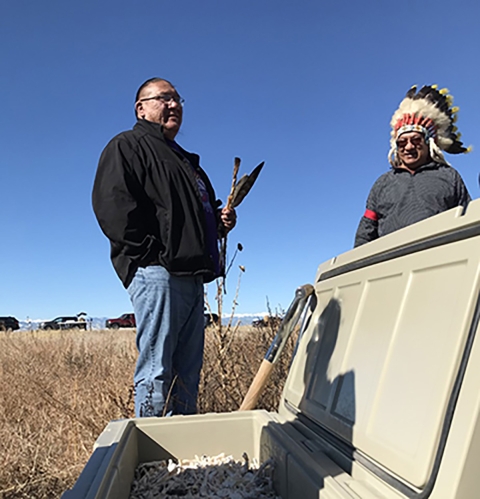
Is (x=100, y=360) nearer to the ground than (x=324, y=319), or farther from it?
nearer to the ground

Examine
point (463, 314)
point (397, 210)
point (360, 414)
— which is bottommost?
point (360, 414)

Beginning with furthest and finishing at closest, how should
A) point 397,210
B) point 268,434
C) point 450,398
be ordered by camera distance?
point 397,210, point 268,434, point 450,398

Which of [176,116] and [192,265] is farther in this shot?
[176,116]

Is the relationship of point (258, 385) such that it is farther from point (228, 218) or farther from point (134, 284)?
point (228, 218)

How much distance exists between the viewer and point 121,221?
2340mm

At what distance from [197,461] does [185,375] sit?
0.68 meters

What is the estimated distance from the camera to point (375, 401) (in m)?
1.25

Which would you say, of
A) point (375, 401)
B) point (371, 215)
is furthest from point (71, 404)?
point (375, 401)

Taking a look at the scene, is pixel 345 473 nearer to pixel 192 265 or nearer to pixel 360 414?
pixel 360 414

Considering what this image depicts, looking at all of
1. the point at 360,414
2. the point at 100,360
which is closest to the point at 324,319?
the point at 360,414

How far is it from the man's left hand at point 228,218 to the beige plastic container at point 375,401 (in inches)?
36.6

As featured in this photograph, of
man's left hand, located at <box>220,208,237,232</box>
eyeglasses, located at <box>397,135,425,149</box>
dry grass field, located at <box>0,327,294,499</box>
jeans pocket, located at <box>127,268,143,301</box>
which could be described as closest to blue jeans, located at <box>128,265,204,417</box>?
jeans pocket, located at <box>127,268,143,301</box>

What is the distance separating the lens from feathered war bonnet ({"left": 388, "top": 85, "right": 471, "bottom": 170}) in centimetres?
289

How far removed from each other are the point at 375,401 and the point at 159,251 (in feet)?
4.63
